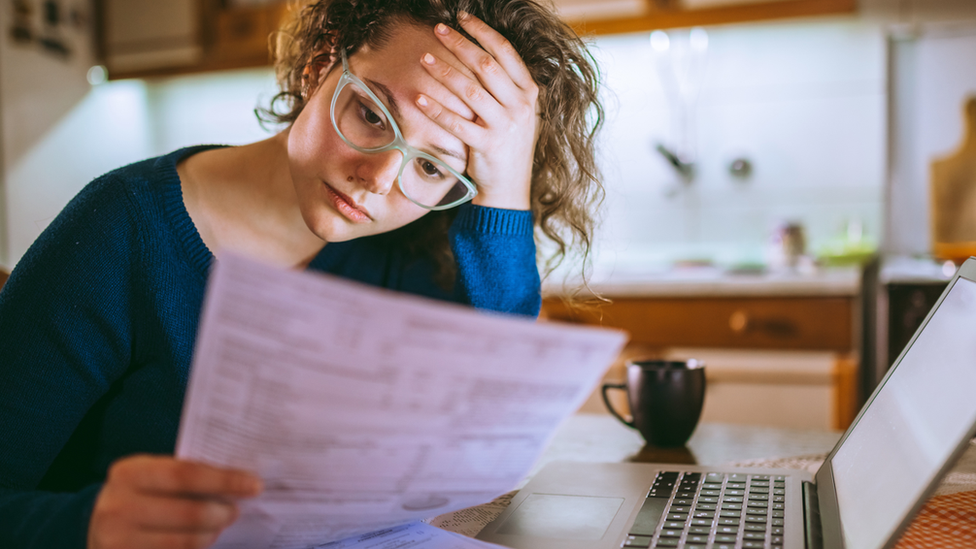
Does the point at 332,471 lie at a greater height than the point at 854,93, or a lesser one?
lesser

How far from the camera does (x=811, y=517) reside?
0.57m

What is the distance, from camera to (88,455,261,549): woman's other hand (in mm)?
403

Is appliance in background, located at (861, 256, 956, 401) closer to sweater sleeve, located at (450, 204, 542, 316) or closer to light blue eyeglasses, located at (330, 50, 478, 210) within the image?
sweater sleeve, located at (450, 204, 542, 316)

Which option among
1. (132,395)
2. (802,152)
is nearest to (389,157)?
(132,395)

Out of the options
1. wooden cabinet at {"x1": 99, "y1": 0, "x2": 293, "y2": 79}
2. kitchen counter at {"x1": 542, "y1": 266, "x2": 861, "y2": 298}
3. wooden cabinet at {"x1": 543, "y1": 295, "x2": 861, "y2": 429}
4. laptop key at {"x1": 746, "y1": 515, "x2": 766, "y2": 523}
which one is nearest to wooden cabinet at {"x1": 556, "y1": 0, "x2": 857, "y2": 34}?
kitchen counter at {"x1": 542, "y1": 266, "x2": 861, "y2": 298}

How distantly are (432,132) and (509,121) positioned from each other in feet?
0.35

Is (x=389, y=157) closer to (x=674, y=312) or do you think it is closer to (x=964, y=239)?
(x=674, y=312)

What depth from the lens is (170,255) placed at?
2.56 ft

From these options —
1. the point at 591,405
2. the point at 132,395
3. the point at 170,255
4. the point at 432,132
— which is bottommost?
the point at 591,405

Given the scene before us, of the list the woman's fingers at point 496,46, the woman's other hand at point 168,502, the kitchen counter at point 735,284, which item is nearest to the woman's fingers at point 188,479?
the woman's other hand at point 168,502

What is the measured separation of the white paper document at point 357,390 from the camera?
36 centimetres

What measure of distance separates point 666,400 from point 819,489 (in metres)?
0.23

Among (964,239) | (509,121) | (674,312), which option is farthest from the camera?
(964,239)

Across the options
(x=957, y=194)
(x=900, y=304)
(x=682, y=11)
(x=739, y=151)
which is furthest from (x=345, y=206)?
(x=957, y=194)
